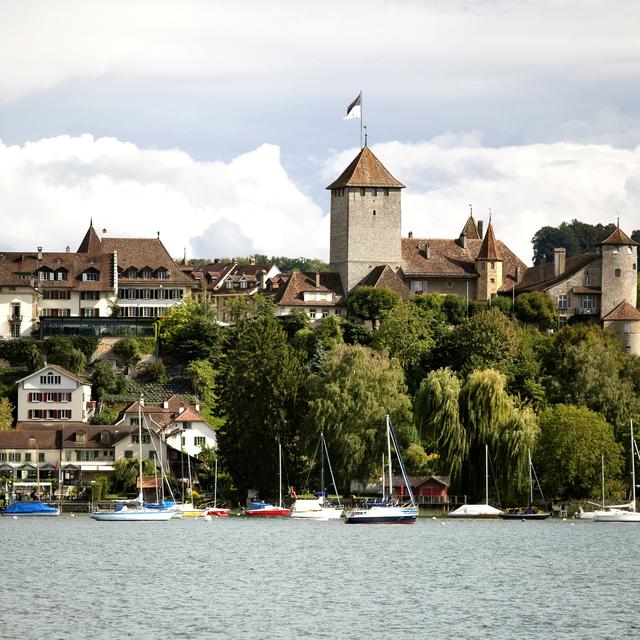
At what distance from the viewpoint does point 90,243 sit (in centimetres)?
14088

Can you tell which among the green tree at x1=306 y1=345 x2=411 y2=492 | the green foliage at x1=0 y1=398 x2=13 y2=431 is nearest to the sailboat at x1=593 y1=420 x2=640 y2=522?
the green tree at x1=306 y1=345 x2=411 y2=492

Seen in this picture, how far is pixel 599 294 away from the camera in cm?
12738

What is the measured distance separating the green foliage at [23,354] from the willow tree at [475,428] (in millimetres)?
35664

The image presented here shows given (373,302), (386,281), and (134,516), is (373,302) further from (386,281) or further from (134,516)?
(134,516)

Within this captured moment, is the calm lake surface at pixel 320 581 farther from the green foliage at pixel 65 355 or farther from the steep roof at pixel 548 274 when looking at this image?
the steep roof at pixel 548 274

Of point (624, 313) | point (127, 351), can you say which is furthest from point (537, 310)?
point (127, 351)

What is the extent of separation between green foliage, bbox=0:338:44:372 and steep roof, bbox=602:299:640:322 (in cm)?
4146

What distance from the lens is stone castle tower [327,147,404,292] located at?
131 metres

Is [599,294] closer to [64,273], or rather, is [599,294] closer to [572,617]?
[64,273]

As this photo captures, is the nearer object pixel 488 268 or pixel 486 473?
pixel 486 473

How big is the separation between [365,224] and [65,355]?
2588 cm

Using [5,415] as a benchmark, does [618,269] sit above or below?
above

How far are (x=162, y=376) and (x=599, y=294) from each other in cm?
→ 3319

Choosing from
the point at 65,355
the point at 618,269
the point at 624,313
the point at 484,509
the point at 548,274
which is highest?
the point at 548,274
